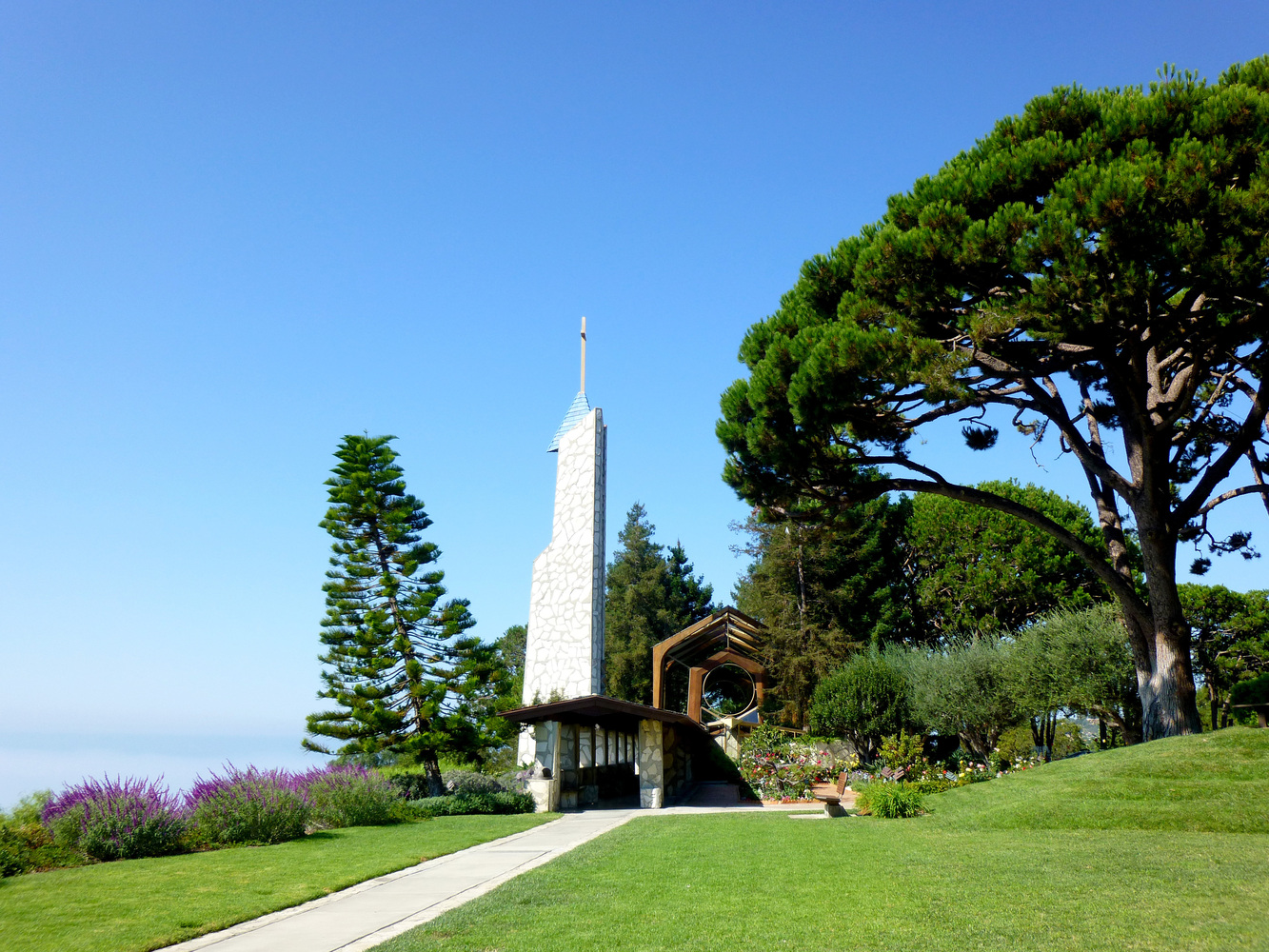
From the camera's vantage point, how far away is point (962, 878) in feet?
23.5

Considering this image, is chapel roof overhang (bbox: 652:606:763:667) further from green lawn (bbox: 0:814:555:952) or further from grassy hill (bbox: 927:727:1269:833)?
green lawn (bbox: 0:814:555:952)

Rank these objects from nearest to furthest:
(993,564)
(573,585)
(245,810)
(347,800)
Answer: (245,810) → (347,800) → (573,585) → (993,564)

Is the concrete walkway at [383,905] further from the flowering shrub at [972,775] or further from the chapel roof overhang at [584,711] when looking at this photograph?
the flowering shrub at [972,775]

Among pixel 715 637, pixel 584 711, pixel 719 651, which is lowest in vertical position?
pixel 584 711

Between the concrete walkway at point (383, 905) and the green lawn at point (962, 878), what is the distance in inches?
14.0

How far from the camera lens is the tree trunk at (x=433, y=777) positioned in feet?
60.5

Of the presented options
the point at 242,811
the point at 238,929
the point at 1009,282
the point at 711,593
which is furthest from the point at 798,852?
the point at 711,593

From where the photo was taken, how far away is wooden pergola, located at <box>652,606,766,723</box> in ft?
93.1

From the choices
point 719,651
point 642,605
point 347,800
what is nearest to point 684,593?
point 642,605

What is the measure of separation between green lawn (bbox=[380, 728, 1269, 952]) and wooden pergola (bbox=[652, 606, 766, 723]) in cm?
1577

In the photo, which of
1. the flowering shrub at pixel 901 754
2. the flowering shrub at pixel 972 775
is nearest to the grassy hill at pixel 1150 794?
the flowering shrub at pixel 972 775

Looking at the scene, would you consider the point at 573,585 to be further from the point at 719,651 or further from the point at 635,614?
the point at 635,614

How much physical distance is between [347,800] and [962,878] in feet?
35.1

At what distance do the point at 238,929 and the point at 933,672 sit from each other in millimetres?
18889
